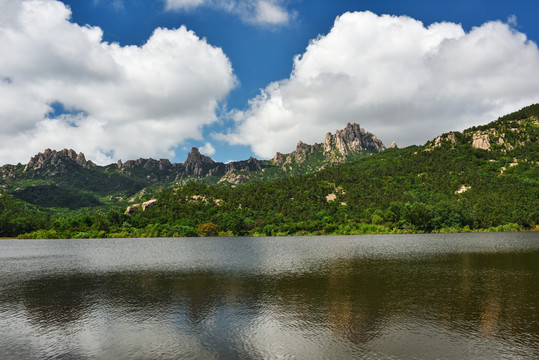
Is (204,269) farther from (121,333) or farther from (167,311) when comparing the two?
(121,333)

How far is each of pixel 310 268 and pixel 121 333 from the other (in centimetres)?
4167

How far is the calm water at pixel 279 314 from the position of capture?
75.7ft

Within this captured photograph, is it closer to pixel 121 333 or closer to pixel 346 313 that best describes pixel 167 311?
pixel 121 333

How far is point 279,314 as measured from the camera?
104ft

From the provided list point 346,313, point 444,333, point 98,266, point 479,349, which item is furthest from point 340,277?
point 98,266

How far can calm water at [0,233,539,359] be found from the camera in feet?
75.7

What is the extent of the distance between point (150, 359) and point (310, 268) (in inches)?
1753

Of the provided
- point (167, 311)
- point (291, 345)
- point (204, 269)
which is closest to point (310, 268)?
point (204, 269)

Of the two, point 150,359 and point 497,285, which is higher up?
point 150,359

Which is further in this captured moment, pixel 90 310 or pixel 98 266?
pixel 98 266

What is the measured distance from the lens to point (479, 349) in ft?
73.4

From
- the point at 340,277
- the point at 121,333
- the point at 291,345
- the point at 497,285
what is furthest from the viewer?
the point at 340,277

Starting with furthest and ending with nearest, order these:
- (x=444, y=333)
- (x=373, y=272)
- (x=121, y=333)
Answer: (x=373, y=272) → (x=121, y=333) → (x=444, y=333)

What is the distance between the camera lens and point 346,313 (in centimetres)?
3177
